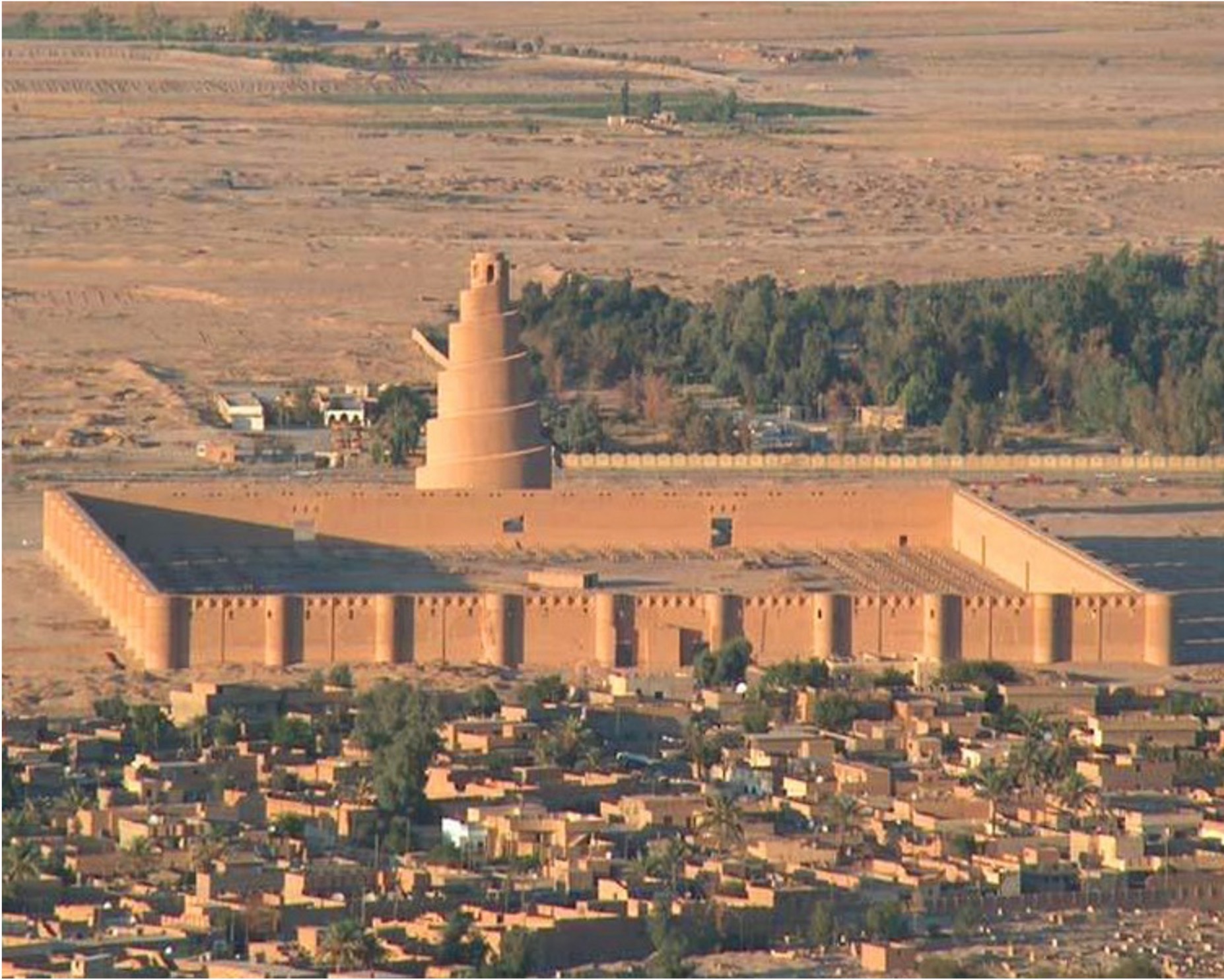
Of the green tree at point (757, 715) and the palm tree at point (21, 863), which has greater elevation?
the green tree at point (757, 715)

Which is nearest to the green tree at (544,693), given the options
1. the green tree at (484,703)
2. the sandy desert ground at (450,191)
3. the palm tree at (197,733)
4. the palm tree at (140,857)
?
the green tree at (484,703)

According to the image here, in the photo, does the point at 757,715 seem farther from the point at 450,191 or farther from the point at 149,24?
the point at 149,24

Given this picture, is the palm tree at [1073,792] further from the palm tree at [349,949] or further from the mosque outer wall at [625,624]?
the palm tree at [349,949]

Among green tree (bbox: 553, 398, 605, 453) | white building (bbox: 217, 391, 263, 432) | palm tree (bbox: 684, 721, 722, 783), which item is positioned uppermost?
white building (bbox: 217, 391, 263, 432)

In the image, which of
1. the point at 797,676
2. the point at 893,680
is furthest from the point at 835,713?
the point at 893,680

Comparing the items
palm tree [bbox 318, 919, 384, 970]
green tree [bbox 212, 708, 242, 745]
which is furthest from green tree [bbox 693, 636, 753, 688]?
palm tree [bbox 318, 919, 384, 970]

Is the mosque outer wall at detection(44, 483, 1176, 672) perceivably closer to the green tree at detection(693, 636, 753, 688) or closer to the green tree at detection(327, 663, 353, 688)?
the green tree at detection(693, 636, 753, 688)

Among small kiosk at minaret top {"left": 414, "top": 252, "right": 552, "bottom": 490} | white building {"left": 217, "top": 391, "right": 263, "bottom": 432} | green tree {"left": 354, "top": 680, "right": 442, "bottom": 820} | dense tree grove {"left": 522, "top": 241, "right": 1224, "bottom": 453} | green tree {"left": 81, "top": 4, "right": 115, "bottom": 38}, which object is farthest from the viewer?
green tree {"left": 81, "top": 4, "right": 115, "bottom": 38}
